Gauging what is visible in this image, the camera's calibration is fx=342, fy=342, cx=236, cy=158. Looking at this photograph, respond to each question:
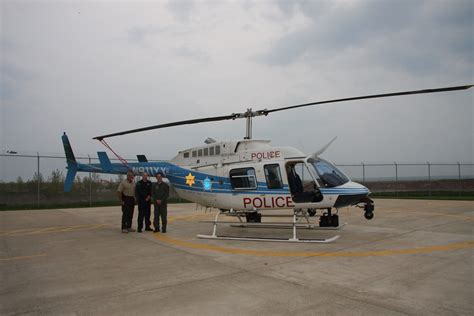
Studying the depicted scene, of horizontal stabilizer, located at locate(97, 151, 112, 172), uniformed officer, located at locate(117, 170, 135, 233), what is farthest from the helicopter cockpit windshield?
horizontal stabilizer, located at locate(97, 151, 112, 172)

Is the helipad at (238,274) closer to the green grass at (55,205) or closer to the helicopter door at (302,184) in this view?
the helicopter door at (302,184)

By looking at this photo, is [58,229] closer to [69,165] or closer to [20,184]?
[69,165]

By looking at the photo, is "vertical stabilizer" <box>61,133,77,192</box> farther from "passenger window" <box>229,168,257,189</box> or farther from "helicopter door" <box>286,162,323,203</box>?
"helicopter door" <box>286,162,323,203</box>

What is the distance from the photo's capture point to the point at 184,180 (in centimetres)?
987

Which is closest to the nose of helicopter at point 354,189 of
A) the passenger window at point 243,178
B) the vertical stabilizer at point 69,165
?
the passenger window at point 243,178

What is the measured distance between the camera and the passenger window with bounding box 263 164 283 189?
844cm

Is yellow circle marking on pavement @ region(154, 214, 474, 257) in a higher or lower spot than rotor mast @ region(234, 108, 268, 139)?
lower

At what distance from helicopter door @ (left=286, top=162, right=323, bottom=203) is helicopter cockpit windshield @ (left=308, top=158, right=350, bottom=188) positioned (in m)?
0.21

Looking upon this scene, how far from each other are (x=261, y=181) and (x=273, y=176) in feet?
1.10

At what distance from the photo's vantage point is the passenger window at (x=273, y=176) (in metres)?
8.44

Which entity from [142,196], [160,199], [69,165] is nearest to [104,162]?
[69,165]

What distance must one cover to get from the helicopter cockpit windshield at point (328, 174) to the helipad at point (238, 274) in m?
1.33

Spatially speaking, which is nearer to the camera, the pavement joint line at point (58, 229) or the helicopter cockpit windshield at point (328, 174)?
the helicopter cockpit windshield at point (328, 174)

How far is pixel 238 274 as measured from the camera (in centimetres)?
507
